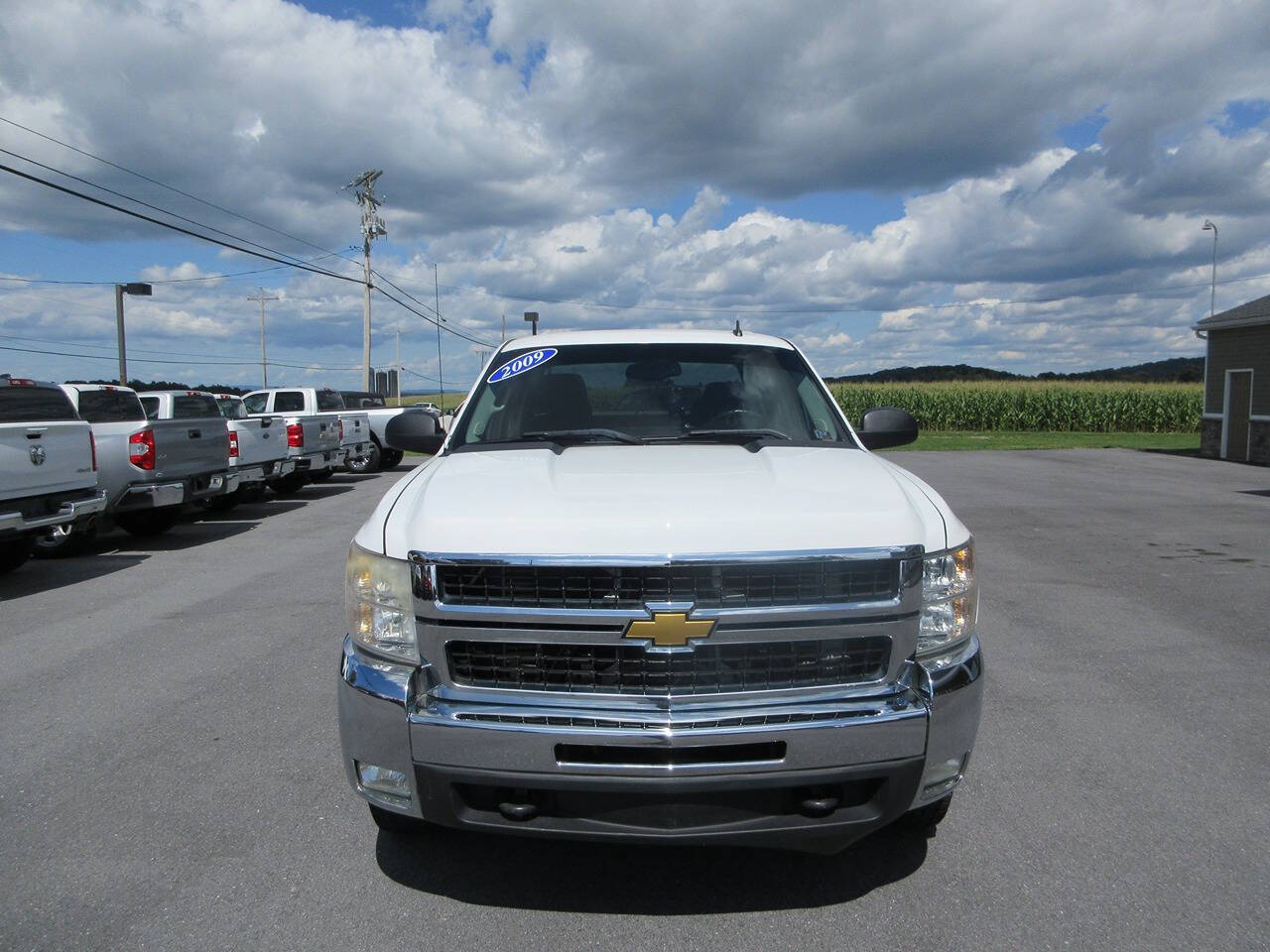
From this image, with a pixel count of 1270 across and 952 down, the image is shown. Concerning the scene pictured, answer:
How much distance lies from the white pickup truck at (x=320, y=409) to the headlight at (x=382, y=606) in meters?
16.0

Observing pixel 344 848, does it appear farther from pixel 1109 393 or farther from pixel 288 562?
pixel 1109 393

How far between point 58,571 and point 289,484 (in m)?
7.32

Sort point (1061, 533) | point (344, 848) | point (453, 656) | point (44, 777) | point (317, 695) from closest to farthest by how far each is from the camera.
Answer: point (453, 656) < point (344, 848) < point (44, 777) < point (317, 695) < point (1061, 533)

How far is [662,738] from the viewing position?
103 inches

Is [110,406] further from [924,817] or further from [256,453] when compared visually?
[924,817]

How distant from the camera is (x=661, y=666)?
273cm

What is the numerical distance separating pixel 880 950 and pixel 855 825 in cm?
36

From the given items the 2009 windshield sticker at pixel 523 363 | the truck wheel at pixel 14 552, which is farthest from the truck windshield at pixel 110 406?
the 2009 windshield sticker at pixel 523 363

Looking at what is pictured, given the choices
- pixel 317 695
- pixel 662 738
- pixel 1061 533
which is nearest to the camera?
pixel 662 738

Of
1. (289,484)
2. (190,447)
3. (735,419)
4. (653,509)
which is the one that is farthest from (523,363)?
(289,484)

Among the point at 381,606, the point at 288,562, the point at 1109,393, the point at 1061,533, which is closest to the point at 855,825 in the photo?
the point at 381,606

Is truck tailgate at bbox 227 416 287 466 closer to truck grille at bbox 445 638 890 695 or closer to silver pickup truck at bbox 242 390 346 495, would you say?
silver pickup truck at bbox 242 390 346 495

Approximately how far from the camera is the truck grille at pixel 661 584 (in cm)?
270

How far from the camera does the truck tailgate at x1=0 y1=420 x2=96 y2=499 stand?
28.0 feet
